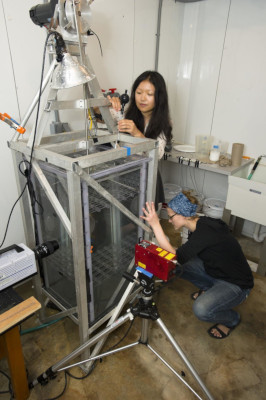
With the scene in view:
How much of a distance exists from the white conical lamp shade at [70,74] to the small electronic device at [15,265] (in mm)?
735

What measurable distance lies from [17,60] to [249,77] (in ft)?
6.41

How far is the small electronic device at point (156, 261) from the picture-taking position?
1023 mm

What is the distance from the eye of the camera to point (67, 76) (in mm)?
1046

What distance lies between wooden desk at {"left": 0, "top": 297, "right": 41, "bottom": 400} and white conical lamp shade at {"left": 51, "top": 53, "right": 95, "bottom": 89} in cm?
91

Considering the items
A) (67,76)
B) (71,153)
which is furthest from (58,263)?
(67,76)

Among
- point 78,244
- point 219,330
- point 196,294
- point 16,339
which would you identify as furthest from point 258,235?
Result: point 16,339

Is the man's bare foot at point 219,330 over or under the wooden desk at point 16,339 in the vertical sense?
under

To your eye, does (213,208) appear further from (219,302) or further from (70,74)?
(70,74)

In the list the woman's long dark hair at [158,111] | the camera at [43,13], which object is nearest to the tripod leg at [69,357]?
the woman's long dark hair at [158,111]

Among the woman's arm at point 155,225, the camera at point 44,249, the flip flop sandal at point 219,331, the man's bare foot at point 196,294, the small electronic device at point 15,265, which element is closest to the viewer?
the small electronic device at point 15,265

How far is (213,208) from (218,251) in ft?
4.07

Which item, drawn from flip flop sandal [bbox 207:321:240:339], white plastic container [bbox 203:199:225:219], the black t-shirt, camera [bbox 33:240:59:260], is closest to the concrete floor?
flip flop sandal [bbox 207:321:240:339]

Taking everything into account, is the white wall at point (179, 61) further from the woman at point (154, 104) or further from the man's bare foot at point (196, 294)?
the man's bare foot at point (196, 294)

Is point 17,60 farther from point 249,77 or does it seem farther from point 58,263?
point 249,77
